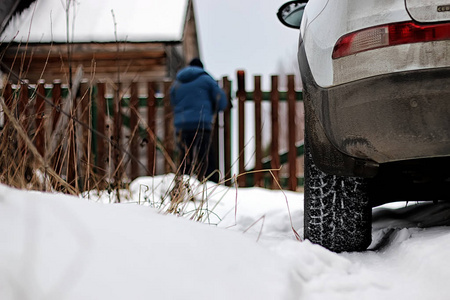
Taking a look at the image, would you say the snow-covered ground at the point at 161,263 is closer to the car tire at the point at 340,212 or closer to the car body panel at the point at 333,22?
the car tire at the point at 340,212

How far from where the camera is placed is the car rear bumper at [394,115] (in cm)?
138

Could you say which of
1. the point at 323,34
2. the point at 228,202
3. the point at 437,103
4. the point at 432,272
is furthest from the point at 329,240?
the point at 228,202

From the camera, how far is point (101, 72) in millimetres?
10617

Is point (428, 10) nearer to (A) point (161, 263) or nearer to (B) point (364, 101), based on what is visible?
(B) point (364, 101)

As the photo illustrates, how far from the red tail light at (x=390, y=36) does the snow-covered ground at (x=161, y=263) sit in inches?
28.4

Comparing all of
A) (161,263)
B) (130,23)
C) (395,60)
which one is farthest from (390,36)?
(130,23)

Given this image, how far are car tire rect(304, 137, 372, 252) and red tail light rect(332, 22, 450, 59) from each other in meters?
0.57

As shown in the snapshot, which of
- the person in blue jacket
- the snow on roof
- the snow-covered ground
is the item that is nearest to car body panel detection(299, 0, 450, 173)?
the snow-covered ground

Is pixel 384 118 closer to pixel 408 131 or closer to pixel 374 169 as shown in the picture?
pixel 408 131

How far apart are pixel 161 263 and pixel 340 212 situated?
994 mm

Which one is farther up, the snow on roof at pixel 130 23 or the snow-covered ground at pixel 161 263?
the snow on roof at pixel 130 23

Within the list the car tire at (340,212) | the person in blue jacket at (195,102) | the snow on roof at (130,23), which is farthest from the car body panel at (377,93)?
the snow on roof at (130,23)

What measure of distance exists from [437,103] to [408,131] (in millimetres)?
130

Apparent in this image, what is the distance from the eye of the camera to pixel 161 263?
1.03m
